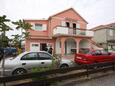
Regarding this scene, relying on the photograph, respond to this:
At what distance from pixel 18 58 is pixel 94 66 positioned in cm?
443

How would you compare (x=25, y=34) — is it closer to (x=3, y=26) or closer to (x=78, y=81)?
(x=3, y=26)

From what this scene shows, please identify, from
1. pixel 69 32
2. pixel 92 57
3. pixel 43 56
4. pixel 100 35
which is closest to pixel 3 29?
pixel 43 56

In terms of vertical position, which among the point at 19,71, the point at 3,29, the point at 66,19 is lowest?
the point at 19,71

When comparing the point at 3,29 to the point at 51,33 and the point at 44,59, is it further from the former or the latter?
the point at 51,33

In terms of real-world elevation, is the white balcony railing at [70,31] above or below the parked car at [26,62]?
above

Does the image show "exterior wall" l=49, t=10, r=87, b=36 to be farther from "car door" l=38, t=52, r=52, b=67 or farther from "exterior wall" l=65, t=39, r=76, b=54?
"car door" l=38, t=52, r=52, b=67

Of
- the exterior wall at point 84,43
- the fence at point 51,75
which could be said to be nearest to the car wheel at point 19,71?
the fence at point 51,75

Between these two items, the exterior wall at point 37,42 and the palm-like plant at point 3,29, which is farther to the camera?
the exterior wall at point 37,42

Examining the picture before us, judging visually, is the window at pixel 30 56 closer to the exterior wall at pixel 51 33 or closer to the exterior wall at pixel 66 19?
the exterior wall at pixel 51 33

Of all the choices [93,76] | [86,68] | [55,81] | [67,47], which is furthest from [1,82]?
[67,47]

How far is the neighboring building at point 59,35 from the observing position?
22438 mm

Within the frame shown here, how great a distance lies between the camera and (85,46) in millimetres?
24953

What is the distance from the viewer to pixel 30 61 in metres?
9.47

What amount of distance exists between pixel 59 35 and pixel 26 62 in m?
12.6
